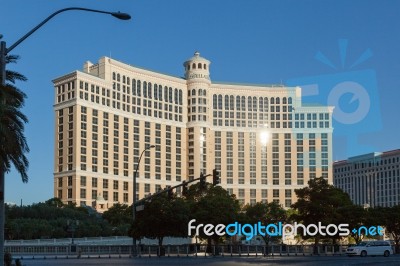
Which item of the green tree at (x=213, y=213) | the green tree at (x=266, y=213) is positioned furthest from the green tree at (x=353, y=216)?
the green tree at (x=266, y=213)

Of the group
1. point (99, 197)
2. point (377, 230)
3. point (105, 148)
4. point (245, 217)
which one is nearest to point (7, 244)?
point (245, 217)

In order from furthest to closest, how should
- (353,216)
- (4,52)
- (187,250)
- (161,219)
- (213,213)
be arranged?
(353,216) < (213,213) < (187,250) < (161,219) < (4,52)

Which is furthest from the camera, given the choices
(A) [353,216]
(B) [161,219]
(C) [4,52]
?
(A) [353,216]

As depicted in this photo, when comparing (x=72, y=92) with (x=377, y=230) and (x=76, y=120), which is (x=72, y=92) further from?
(x=377, y=230)

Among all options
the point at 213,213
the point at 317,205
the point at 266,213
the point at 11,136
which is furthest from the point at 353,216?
the point at 11,136

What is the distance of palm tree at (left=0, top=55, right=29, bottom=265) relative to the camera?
23.7 meters

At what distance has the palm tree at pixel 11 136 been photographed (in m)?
23.7

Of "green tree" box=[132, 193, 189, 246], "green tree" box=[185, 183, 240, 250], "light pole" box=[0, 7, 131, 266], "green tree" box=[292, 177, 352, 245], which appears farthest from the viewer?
"green tree" box=[185, 183, 240, 250]

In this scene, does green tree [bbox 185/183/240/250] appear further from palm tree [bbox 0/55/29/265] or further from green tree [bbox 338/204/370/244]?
palm tree [bbox 0/55/29/265]

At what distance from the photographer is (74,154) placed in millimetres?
189375

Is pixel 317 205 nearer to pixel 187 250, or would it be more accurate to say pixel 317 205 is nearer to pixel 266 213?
pixel 187 250

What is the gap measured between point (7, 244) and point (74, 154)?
9135cm

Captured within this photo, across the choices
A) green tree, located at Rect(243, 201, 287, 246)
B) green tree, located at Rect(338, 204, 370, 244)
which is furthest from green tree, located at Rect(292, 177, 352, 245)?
green tree, located at Rect(243, 201, 287, 246)

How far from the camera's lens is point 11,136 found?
2381 centimetres
